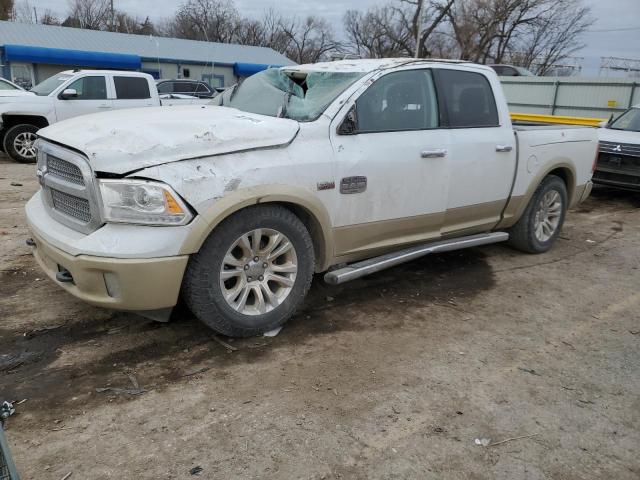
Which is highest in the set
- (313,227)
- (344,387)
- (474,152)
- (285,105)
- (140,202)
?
(285,105)

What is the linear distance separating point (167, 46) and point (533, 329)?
37560 millimetres

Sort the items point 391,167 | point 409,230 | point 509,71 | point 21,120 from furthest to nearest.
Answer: point 509,71
point 21,120
point 409,230
point 391,167

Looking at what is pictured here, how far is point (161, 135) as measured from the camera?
322 centimetres

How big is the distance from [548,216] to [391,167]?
108 inches

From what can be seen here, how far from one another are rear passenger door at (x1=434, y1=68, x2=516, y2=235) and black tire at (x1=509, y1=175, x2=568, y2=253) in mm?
612

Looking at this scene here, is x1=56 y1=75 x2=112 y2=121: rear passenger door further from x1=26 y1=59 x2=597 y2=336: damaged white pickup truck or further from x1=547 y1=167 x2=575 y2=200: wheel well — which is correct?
x1=547 y1=167 x2=575 y2=200: wheel well

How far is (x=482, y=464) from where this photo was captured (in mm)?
2543

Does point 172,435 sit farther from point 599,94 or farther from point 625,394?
point 599,94

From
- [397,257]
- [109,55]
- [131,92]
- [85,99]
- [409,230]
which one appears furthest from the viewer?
[109,55]

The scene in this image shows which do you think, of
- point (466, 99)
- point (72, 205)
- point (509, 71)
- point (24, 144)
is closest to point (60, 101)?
point (24, 144)

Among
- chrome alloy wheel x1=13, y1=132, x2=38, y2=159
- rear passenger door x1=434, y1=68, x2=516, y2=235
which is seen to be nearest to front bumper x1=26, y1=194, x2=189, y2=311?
rear passenger door x1=434, y1=68, x2=516, y2=235

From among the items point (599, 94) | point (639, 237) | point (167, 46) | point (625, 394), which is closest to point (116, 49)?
point (167, 46)

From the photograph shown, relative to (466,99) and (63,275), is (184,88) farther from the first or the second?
(63,275)

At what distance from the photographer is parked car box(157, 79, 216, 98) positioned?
18.1m
